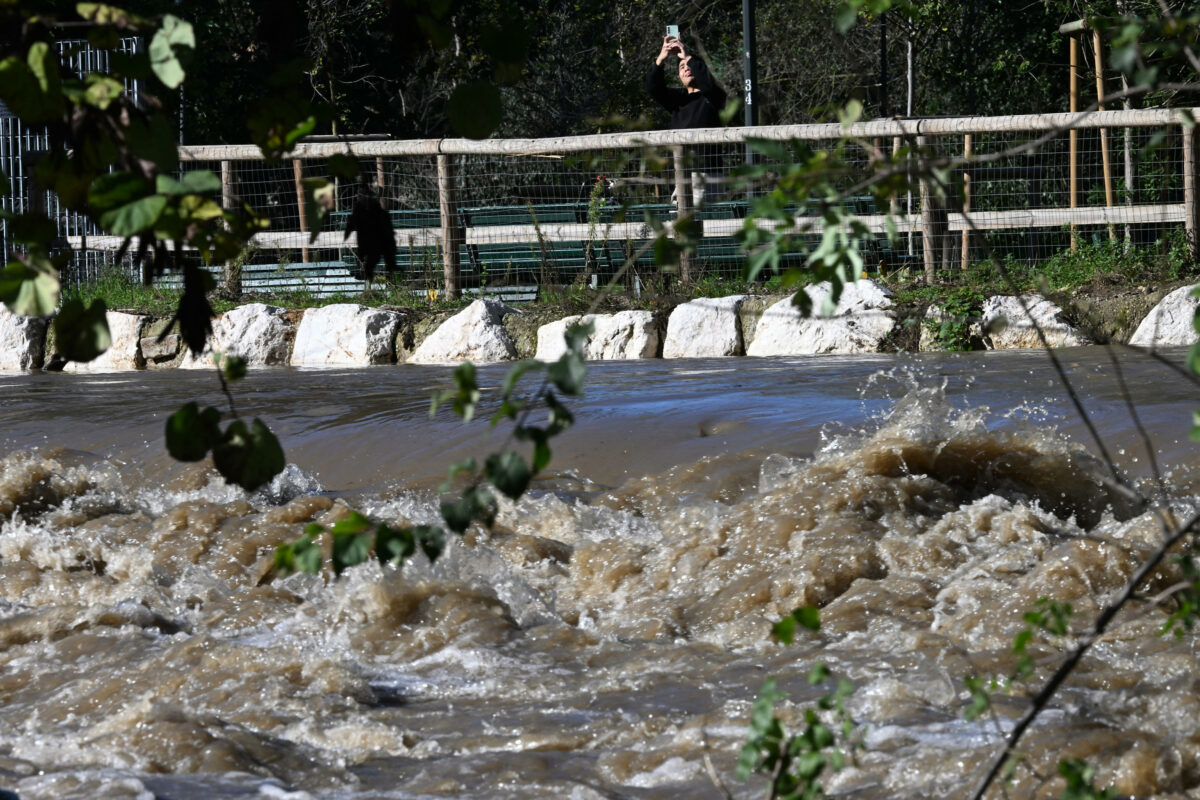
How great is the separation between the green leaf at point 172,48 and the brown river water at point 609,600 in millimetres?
1300

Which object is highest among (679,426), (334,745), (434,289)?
(434,289)

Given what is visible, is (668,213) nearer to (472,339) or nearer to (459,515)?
(472,339)

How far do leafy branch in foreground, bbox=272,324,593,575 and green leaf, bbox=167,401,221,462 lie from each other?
15 centimetres

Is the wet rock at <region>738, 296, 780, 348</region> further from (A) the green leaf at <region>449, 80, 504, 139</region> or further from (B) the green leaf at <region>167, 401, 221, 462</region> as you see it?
(B) the green leaf at <region>167, 401, 221, 462</region>

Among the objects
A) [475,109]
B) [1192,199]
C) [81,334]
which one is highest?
[1192,199]

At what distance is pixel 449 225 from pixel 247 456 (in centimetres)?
957

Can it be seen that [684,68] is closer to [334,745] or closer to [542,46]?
[334,745]

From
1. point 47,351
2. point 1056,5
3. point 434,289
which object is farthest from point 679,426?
point 1056,5

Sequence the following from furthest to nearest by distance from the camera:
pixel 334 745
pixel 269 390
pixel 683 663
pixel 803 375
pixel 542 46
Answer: pixel 542 46 → pixel 269 390 → pixel 803 375 → pixel 683 663 → pixel 334 745

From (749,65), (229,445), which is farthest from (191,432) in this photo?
(749,65)

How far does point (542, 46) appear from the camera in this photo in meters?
20.7

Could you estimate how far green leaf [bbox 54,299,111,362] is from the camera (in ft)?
4.58

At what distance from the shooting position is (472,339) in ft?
33.2

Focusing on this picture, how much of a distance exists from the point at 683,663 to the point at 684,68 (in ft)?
25.4
